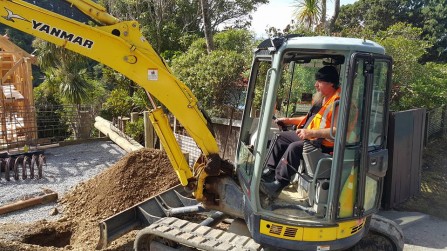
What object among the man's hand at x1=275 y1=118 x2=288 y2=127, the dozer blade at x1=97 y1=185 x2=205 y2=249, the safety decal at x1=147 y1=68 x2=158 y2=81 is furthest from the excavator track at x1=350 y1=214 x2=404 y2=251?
the safety decal at x1=147 y1=68 x2=158 y2=81

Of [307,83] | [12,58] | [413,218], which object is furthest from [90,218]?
[12,58]

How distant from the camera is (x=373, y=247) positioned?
423 centimetres

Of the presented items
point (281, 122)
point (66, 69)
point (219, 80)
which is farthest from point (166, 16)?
point (281, 122)

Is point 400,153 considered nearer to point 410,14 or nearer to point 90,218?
point 90,218

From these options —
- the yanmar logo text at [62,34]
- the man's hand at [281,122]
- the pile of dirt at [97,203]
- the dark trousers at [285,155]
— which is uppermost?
the yanmar logo text at [62,34]

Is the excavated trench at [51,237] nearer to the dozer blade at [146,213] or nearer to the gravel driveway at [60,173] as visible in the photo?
the gravel driveway at [60,173]

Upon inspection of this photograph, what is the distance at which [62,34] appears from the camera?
3904mm

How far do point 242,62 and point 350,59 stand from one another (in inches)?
254

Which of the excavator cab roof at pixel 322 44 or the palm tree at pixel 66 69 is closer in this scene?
the excavator cab roof at pixel 322 44

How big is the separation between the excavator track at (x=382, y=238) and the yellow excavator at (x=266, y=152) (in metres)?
0.01

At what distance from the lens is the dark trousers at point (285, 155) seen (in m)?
3.58

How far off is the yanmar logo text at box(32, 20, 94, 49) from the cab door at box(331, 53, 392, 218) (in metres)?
2.48

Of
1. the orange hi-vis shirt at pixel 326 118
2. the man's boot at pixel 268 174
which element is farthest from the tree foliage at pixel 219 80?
the orange hi-vis shirt at pixel 326 118

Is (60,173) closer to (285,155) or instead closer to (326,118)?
(285,155)
